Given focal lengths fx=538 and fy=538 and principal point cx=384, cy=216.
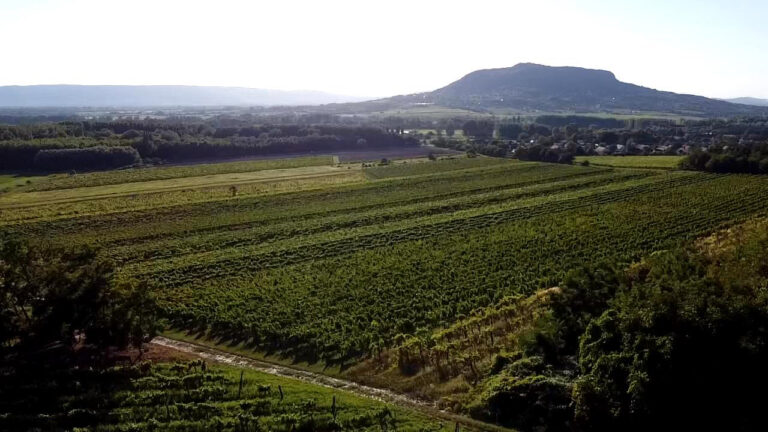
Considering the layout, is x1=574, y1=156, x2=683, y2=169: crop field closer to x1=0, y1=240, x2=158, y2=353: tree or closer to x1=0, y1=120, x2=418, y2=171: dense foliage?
x1=0, y1=120, x2=418, y2=171: dense foliage

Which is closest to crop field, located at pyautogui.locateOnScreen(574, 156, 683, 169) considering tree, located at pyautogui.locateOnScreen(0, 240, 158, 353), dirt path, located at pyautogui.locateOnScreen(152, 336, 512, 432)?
dirt path, located at pyautogui.locateOnScreen(152, 336, 512, 432)

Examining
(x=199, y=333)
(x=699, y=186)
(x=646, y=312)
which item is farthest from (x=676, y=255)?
(x=699, y=186)

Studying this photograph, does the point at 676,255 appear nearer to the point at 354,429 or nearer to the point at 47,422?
the point at 354,429

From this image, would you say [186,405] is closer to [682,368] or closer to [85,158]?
[682,368]

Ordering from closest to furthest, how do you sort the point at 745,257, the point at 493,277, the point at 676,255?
the point at 745,257 < the point at 676,255 < the point at 493,277

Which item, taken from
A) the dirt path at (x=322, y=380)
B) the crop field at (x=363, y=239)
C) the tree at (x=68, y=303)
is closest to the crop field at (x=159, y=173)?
the crop field at (x=363, y=239)

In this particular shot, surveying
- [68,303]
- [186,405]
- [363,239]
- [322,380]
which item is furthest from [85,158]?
[186,405]

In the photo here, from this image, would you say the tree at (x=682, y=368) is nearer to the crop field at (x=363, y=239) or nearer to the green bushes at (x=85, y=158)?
the crop field at (x=363, y=239)

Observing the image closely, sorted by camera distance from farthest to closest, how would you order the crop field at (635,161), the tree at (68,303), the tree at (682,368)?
the crop field at (635,161), the tree at (68,303), the tree at (682,368)
